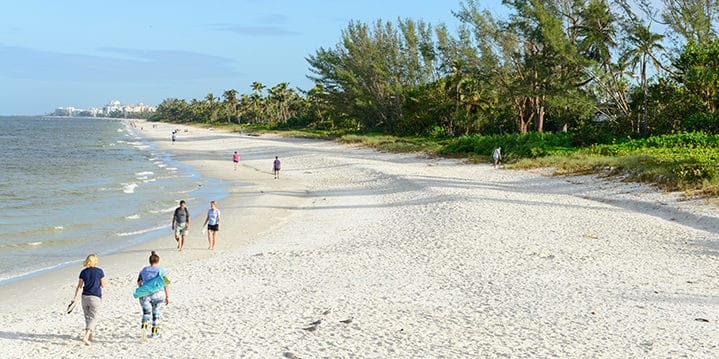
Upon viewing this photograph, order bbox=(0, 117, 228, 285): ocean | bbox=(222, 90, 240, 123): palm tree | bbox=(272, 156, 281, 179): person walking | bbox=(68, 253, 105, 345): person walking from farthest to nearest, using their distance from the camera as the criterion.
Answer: bbox=(222, 90, 240, 123): palm tree, bbox=(272, 156, 281, 179): person walking, bbox=(0, 117, 228, 285): ocean, bbox=(68, 253, 105, 345): person walking

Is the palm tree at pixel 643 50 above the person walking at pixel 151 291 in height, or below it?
above

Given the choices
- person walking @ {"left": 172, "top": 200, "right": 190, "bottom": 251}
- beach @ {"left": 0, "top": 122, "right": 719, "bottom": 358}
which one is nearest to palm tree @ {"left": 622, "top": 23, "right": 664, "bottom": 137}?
beach @ {"left": 0, "top": 122, "right": 719, "bottom": 358}

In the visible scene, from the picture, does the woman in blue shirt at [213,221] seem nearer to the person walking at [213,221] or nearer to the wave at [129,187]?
the person walking at [213,221]

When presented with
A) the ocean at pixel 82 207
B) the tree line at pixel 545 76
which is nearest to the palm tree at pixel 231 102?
the tree line at pixel 545 76

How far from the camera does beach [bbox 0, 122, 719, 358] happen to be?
26.9ft

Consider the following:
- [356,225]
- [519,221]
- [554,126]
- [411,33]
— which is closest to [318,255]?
[356,225]

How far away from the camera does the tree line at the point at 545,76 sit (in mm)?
34625

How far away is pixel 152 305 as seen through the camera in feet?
28.5

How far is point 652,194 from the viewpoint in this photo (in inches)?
808

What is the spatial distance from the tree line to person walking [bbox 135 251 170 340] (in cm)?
3109

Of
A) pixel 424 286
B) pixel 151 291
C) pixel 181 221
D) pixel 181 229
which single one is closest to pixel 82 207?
pixel 181 229

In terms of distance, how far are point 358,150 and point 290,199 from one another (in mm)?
28066

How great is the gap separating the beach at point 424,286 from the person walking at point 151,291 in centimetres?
28

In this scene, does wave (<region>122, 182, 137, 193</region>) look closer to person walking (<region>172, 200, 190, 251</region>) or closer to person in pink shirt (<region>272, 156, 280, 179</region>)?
person in pink shirt (<region>272, 156, 280, 179</region>)
